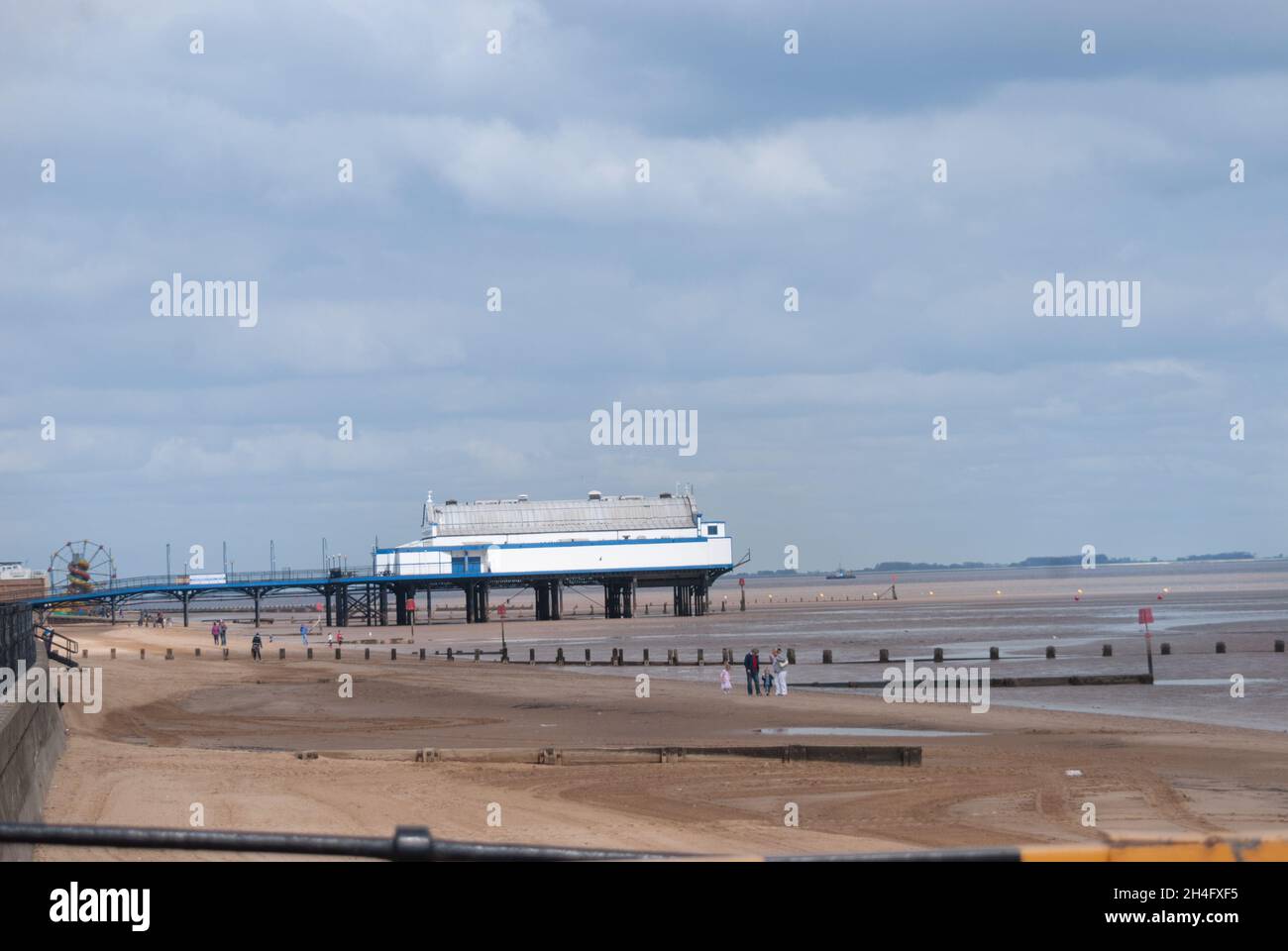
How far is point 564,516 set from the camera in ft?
369

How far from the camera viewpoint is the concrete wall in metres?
12.8

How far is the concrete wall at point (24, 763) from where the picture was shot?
1281cm

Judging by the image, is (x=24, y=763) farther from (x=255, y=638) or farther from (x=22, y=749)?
(x=255, y=638)

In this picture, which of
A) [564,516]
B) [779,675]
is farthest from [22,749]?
[564,516]

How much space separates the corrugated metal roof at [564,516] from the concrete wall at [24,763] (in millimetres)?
89878

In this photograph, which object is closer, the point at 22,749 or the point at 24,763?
the point at 22,749

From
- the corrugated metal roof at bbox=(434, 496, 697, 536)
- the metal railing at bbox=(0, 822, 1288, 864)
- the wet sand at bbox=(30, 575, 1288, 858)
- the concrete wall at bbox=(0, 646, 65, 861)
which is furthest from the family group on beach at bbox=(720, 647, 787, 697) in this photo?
the corrugated metal roof at bbox=(434, 496, 697, 536)

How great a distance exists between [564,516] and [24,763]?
9698 cm

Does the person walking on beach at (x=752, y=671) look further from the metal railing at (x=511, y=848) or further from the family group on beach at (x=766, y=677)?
the metal railing at (x=511, y=848)

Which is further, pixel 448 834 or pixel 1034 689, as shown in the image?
pixel 1034 689
